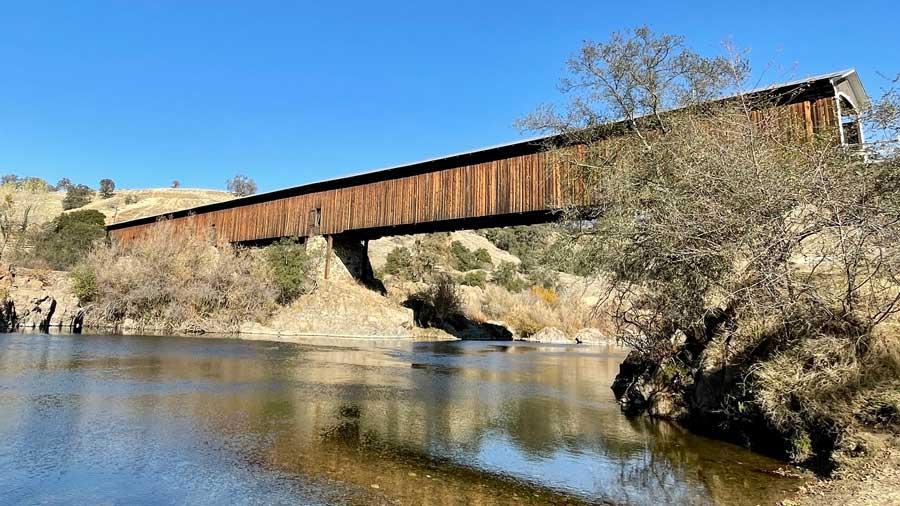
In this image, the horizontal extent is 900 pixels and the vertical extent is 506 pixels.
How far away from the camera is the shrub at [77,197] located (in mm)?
86644

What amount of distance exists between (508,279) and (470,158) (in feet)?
105

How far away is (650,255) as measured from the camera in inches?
363

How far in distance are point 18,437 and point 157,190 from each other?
115566mm

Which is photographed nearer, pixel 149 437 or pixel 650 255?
pixel 149 437

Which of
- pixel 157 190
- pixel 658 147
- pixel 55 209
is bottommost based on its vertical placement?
pixel 658 147

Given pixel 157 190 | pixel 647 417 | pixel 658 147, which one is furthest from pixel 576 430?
pixel 157 190

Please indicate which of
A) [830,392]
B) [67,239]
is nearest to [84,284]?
[67,239]

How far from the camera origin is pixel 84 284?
1254 inches

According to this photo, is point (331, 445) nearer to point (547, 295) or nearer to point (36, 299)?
point (36, 299)

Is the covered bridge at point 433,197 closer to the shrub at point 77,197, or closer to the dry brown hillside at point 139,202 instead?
the dry brown hillside at point 139,202

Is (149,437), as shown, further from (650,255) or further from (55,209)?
A: (55,209)

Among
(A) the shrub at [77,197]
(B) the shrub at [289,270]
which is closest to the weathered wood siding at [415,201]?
(B) the shrub at [289,270]

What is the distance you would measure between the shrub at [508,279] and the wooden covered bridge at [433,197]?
23.9m

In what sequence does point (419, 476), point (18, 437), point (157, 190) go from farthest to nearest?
point (157, 190) < point (18, 437) < point (419, 476)
